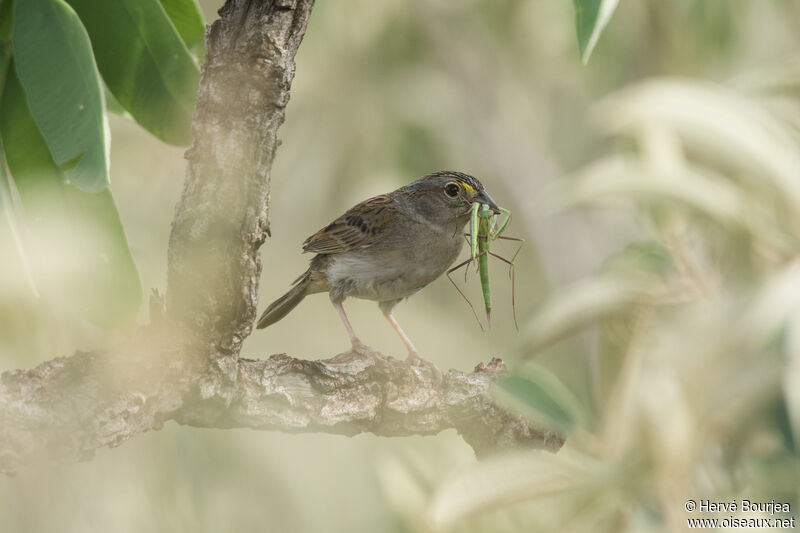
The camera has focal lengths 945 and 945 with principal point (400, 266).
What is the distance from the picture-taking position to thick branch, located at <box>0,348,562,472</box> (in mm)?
2689

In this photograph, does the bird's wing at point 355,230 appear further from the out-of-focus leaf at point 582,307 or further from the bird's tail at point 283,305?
the out-of-focus leaf at point 582,307

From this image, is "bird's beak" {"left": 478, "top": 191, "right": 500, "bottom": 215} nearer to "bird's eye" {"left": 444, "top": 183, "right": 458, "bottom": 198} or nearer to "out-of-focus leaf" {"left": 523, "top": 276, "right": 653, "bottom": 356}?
"bird's eye" {"left": 444, "top": 183, "right": 458, "bottom": 198}

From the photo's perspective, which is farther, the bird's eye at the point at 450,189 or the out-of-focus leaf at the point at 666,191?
the bird's eye at the point at 450,189

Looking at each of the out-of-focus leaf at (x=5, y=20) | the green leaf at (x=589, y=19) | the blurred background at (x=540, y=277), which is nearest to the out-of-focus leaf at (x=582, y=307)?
the blurred background at (x=540, y=277)

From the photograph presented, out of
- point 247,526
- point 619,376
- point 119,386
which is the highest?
point 119,386

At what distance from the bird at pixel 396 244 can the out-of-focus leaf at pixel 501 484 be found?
1.14 m

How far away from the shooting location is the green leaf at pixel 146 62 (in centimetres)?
275

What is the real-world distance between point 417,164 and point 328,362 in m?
10.3

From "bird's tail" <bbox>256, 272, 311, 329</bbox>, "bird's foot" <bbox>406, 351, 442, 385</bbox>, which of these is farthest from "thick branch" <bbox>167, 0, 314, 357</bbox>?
"bird's tail" <bbox>256, 272, 311, 329</bbox>

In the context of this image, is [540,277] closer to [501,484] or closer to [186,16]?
[501,484]

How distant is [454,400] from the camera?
3.94 meters

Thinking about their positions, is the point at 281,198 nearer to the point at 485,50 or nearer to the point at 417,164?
the point at 417,164

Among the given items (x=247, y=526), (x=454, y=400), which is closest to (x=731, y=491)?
(x=454, y=400)

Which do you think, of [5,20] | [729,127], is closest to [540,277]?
[729,127]
